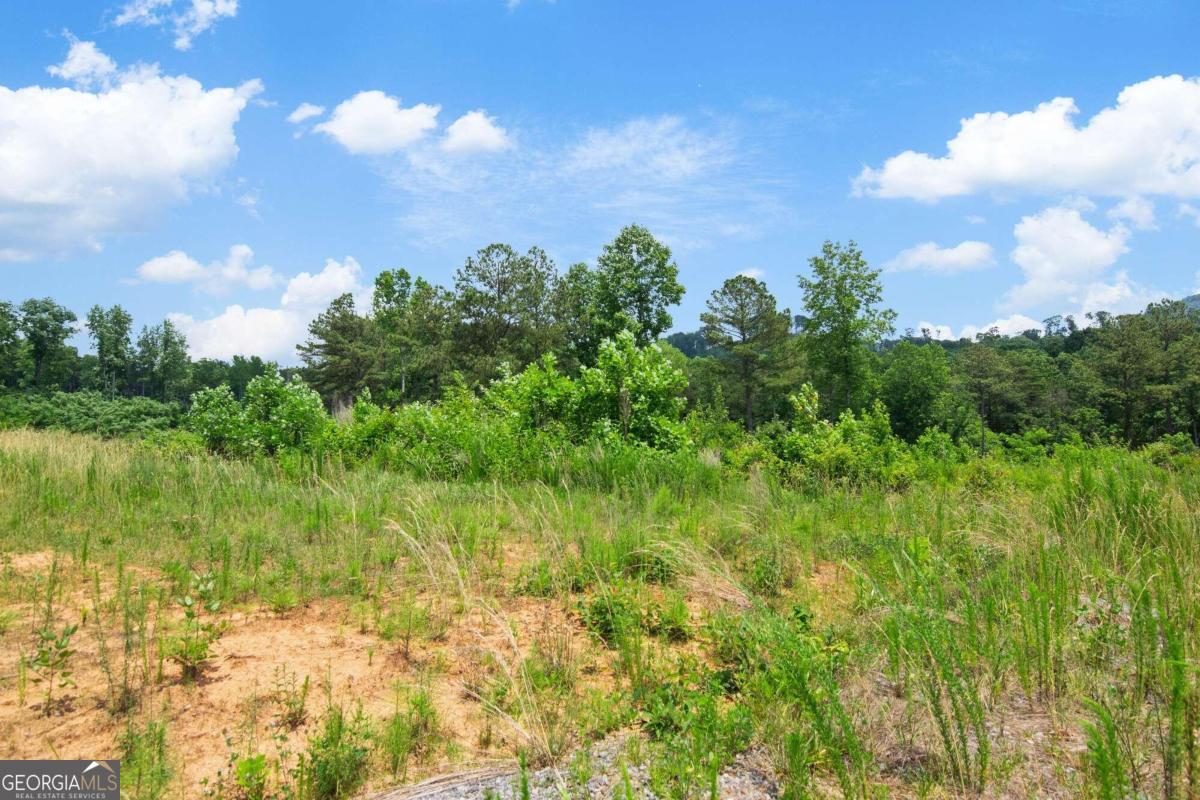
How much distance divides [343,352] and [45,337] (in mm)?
29078

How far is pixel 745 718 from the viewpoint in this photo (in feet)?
9.50

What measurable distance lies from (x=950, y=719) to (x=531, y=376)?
29.5 feet

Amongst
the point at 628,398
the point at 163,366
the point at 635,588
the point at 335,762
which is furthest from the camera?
the point at 163,366

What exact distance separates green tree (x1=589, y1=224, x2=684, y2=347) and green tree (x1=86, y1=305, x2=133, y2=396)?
57111mm

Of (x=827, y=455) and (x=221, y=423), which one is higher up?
(x=221, y=423)

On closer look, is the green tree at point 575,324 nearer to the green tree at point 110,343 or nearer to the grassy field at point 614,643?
the grassy field at point 614,643

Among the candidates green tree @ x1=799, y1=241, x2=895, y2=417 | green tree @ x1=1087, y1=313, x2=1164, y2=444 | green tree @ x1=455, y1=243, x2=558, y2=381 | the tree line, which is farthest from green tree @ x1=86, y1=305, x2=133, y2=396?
green tree @ x1=1087, y1=313, x2=1164, y2=444

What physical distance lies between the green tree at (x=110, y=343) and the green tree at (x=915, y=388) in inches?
2959

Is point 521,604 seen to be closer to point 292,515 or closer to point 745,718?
point 745,718

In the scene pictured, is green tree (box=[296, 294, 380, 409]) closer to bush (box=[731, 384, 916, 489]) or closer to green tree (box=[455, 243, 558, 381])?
green tree (box=[455, 243, 558, 381])

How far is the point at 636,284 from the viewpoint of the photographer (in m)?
39.5

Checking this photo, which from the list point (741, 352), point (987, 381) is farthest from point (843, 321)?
point (987, 381)

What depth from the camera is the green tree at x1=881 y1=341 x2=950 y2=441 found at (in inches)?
2014

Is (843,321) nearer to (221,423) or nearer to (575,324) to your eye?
(575,324)
